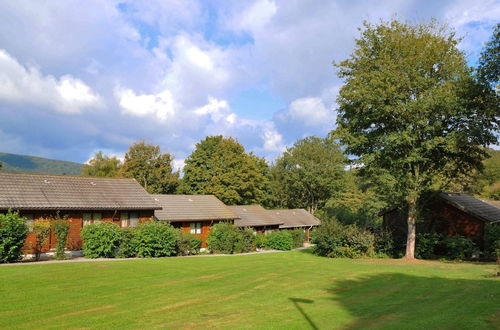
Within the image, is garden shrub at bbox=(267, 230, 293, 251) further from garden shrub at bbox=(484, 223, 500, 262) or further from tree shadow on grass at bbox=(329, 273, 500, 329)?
tree shadow on grass at bbox=(329, 273, 500, 329)

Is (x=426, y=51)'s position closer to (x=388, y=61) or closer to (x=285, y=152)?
(x=388, y=61)

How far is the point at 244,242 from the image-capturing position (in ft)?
120

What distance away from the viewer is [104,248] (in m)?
25.4

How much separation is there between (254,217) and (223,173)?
1486cm

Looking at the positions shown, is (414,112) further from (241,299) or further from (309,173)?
(309,173)

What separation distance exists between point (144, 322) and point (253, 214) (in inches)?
1621

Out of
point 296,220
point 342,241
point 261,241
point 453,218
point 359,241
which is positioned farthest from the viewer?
point 296,220

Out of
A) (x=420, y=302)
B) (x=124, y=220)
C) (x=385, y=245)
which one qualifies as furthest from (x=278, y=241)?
(x=420, y=302)

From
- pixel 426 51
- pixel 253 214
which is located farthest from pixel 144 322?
pixel 253 214

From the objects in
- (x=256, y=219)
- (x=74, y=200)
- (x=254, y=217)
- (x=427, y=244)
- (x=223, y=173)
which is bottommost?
(x=427, y=244)

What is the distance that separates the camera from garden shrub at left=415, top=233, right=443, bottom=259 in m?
30.5

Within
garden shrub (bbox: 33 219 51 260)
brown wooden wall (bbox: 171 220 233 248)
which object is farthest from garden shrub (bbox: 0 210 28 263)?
brown wooden wall (bbox: 171 220 233 248)

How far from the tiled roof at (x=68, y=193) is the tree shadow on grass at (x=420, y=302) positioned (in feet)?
69.6

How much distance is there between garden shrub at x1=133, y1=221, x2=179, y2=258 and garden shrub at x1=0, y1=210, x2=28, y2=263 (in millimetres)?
A: 7234
